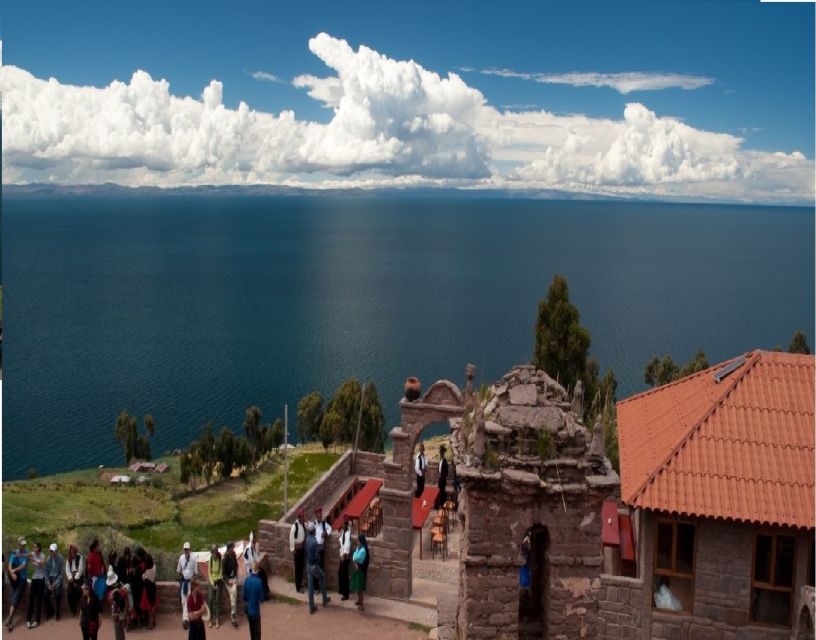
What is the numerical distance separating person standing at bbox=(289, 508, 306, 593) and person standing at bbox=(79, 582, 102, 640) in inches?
172

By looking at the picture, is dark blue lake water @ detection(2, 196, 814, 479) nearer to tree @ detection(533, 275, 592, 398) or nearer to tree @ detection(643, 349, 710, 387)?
tree @ detection(643, 349, 710, 387)

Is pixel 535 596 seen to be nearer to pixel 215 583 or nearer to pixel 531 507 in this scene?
pixel 531 507

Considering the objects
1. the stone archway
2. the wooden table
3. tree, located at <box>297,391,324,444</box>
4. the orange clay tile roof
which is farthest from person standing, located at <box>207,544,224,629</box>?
tree, located at <box>297,391,324,444</box>

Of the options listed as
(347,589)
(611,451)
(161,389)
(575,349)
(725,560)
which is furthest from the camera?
(161,389)

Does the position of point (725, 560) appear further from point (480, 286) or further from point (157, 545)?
point (480, 286)

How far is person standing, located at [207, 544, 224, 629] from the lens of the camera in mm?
15242

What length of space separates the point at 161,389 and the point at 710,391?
5954cm

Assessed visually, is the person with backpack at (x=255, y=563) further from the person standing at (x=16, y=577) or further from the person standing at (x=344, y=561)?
the person standing at (x=16, y=577)

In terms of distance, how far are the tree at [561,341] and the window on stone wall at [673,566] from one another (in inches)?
699

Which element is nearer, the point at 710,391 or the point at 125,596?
the point at 125,596

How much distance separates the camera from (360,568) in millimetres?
16141

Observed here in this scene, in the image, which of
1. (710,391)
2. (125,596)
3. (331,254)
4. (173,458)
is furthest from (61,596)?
(331,254)

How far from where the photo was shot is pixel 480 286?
125 metres

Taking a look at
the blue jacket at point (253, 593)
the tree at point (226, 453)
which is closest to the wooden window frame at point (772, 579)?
the blue jacket at point (253, 593)
